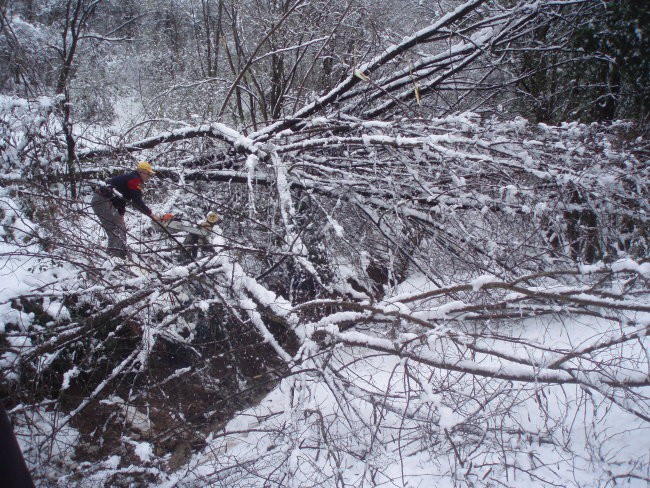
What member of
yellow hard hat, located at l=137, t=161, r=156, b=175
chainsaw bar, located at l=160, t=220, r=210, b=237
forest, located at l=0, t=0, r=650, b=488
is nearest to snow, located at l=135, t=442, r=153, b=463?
forest, located at l=0, t=0, r=650, b=488

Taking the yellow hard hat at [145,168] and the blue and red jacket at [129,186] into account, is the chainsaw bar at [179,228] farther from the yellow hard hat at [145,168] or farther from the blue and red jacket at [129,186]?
the yellow hard hat at [145,168]

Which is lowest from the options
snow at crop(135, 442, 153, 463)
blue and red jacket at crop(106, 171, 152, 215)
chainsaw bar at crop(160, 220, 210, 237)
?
snow at crop(135, 442, 153, 463)

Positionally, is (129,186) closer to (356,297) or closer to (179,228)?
(179,228)

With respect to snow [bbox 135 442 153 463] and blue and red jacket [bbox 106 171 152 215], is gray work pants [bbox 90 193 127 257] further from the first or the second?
snow [bbox 135 442 153 463]

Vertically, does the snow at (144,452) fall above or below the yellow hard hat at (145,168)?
below

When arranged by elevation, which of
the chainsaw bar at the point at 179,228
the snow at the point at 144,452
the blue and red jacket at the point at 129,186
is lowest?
the snow at the point at 144,452

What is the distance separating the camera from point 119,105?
1185 centimetres

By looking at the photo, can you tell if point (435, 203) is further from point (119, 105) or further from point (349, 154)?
point (119, 105)

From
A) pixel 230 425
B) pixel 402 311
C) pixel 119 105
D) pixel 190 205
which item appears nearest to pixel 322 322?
pixel 402 311

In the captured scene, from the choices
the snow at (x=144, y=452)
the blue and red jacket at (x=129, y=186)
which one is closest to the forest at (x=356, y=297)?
the snow at (x=144, y=452)

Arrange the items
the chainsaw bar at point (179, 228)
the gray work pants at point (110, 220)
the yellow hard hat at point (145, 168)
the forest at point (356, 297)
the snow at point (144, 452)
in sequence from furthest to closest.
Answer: the yellow hard hat at point (145, 168)
the chainsaw bar at point (179, 228)
the gray work pants at point (110, 220)
the snow at point (144, 452)
the forest at point (356, 297)

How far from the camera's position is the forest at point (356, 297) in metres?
2.54

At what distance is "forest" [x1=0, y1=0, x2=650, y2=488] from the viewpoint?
254cm

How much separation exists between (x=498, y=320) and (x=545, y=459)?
1191 mm
